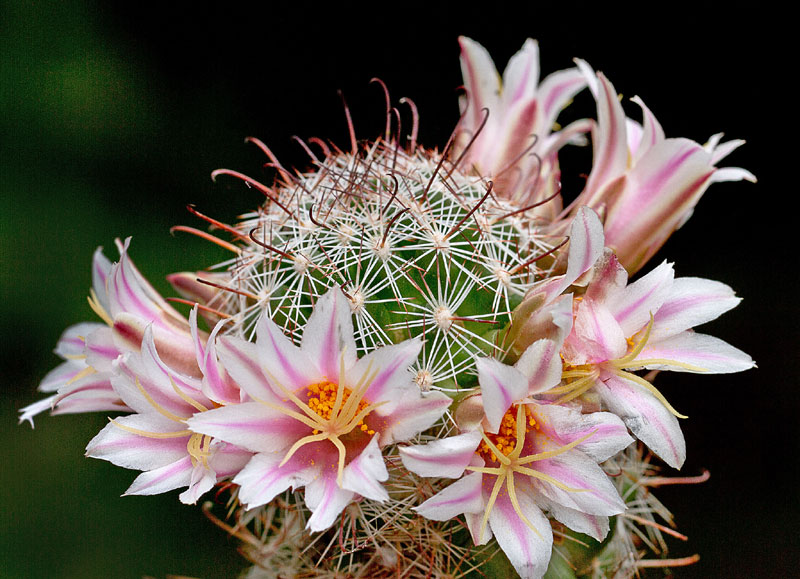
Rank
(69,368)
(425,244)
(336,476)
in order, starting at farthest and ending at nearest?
(69,368), (425,244), (336,476)

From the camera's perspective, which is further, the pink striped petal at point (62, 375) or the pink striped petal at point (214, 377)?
the pink striped petal at point (62, 375)

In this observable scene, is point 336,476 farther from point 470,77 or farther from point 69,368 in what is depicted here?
point 470,77

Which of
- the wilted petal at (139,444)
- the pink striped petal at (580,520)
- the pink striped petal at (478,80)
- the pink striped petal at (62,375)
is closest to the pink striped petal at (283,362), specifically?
the wilted petal at (139,444)

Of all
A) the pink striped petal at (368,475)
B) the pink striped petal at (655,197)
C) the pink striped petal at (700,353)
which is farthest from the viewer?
the pink striped petal at (655,197)

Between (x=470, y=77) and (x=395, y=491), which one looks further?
(x=470, y=77)

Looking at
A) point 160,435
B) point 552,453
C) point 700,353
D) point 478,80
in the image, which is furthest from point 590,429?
point 478,80

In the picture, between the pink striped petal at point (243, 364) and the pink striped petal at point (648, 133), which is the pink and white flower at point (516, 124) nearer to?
the pink striped petal at point (648, 133)

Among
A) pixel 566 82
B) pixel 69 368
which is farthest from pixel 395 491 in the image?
pixel 566 82
